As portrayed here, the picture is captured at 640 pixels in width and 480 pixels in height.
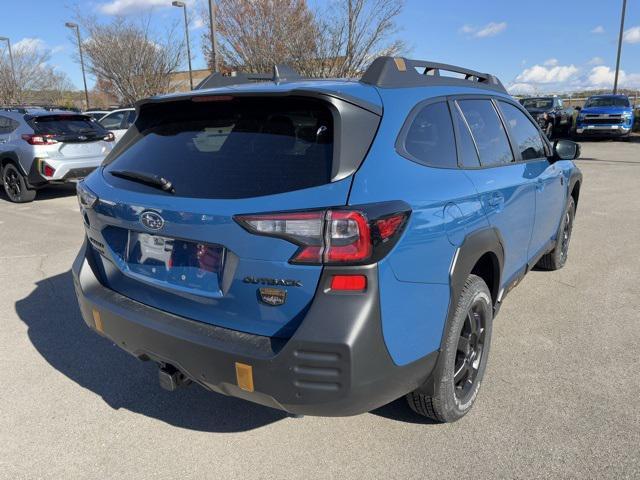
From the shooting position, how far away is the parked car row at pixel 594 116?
67.5ft

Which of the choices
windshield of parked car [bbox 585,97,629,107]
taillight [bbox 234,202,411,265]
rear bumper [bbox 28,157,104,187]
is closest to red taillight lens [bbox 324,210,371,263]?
taillight [bbox 234,202,411,265]

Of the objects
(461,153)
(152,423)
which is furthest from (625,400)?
(152,423)

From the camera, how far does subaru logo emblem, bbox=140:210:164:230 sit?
7.48 feet

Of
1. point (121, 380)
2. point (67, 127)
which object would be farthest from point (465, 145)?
point (67, 127)

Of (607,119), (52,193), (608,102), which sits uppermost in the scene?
(608,102)

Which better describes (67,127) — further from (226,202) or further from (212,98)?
(226,202)

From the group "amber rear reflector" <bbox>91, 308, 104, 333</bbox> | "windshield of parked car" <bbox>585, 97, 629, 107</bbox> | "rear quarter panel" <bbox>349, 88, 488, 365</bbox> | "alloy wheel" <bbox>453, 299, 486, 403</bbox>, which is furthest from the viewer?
"windshield of parked car" <bbox>585, 97, 629, 107</bbox>

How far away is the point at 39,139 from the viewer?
927 cm

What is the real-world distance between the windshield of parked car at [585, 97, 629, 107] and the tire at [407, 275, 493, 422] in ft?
72.3

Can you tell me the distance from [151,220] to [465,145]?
1752 millimetres

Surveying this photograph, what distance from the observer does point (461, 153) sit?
2.85 m

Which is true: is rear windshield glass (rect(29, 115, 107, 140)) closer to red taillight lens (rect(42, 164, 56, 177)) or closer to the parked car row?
red taillight lens (rect(42, 164, 56, 177))

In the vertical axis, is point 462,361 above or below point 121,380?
above

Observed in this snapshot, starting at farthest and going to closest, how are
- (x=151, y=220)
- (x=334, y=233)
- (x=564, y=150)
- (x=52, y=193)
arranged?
1. (x=52, y=193)
2. (x=564, y=150)
3. (x=151, y=220)
4. (x=334, y=233)
